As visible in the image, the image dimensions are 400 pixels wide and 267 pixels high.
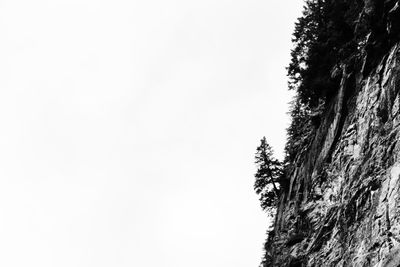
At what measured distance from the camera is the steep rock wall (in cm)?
2330

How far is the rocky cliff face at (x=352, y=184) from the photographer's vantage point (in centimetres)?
2333

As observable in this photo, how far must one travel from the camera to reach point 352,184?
27.5 m

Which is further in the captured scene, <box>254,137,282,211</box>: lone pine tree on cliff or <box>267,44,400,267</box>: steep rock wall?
<box>254,137,282,211</box>: lone pine tree on cliff

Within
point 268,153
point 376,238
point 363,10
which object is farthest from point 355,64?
point 268,153

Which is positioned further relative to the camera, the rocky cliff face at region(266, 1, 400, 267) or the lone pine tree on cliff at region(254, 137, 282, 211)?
the lone pine tree on cliff at region(254, 137, 282, 211)

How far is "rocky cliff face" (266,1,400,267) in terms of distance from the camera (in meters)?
23.3

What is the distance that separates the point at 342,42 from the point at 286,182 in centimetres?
1086

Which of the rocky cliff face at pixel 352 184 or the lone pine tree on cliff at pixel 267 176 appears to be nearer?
the rocky cliff face at pixel 352 184

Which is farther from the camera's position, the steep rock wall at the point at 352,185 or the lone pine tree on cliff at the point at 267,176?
the lone pine tree on cliff at the point at 267,176

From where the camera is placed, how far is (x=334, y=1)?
40719mm

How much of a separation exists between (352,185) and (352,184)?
9cm

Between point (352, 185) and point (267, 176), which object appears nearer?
point (352, 185)

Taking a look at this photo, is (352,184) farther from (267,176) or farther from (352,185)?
(267,176)

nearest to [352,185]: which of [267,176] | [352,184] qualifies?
[352,184]
